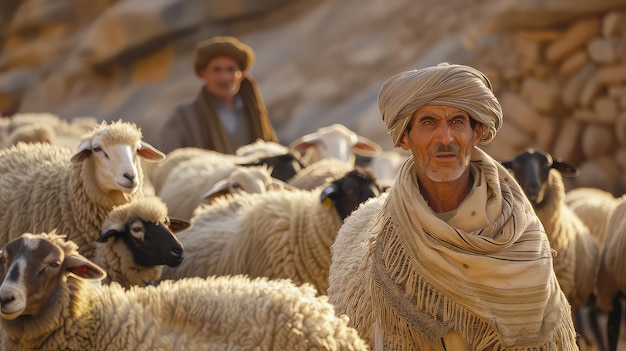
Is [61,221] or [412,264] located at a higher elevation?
[412,264]

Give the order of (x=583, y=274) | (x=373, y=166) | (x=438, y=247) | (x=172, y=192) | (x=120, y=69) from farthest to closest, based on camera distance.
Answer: (x=120, y=69) < (x=373, y=166) < (x=172, y=192) < (x=583, y=274) < (x=438, y=247)

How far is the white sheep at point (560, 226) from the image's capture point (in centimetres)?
705

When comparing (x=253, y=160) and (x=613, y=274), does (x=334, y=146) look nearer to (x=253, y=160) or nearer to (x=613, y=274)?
(x=253, y=160)

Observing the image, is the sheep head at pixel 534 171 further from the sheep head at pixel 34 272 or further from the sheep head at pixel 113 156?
the sheep head at pixel 34 272

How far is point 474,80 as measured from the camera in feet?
12.8

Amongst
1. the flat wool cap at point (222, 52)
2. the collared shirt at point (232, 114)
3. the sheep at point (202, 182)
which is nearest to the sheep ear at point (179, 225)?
the sheep at point (202, 182)

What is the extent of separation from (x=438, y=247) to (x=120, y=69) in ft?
67.1

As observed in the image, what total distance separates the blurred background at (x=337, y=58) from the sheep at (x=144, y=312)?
10443 mm

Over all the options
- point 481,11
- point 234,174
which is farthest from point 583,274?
point 481,11

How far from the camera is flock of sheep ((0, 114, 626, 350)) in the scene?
13.2 feet

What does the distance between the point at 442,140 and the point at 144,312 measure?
122cm

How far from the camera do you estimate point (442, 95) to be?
12.7 feet

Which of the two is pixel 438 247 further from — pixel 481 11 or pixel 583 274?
pixel 481 11

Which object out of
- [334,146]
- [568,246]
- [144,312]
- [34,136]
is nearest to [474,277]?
[144,312]
